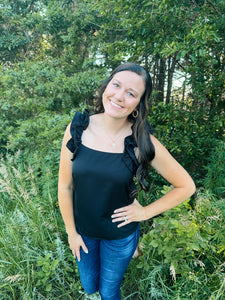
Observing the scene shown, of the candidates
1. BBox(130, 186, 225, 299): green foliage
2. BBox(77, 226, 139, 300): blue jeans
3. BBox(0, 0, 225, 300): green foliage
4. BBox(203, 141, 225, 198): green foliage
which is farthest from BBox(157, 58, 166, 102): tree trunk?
BBox(77, 226, 139, 300): blue jeans

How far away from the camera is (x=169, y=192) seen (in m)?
1.54

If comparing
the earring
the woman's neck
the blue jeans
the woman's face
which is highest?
the woman's face

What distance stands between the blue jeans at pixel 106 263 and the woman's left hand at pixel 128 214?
21 centimetres

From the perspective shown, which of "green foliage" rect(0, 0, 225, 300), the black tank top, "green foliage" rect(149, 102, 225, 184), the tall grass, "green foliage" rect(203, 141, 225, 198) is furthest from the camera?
"green foliage" rect(149, 102, 225, 184)

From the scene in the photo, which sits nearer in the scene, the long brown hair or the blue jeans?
the long brown hair

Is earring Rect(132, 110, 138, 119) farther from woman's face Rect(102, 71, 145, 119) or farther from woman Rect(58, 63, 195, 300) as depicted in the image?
woman's face Rect(102, 71, 145, 119)

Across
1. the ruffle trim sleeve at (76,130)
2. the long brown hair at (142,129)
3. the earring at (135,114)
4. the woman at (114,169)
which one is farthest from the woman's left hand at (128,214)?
the earring at (135,114)

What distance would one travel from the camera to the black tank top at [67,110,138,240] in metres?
1.38

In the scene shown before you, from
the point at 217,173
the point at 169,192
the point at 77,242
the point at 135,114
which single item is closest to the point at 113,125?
the point at 135,114

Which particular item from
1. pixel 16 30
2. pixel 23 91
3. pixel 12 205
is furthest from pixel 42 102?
pixel 16 30

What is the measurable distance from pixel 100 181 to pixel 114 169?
0.13 metres

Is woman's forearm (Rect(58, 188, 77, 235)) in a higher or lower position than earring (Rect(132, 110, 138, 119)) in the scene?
lower

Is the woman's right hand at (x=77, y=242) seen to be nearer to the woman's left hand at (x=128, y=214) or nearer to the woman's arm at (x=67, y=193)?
the woman's arm at (x=67, y=193)

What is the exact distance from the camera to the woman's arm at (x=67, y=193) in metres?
1.51
